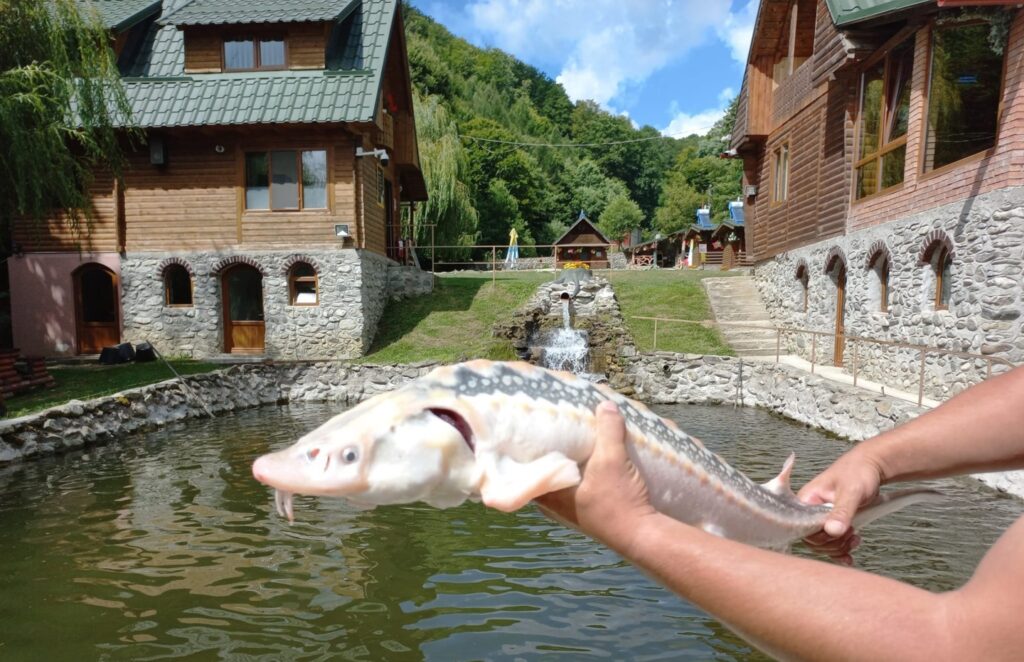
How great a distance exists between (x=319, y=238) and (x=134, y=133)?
6422 millimetres

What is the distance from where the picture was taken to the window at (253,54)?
2014cm

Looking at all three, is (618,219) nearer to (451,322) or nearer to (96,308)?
(451,322)

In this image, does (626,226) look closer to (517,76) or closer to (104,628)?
(517,76)

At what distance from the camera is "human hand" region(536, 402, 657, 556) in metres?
1.48

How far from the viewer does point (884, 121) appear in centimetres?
1412

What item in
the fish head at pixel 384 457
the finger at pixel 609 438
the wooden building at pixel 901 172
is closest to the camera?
the finger at pixel 609 438

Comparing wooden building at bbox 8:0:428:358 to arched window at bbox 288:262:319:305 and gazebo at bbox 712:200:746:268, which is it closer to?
arched window at bbox 288:262:319:305

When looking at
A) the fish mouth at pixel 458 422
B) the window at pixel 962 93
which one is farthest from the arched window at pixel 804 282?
the fish mouth at pixel 458 422

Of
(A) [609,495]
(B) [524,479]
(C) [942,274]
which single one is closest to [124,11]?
(C) [942,274]

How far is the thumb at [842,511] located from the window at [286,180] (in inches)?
774

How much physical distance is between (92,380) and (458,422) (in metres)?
16.8

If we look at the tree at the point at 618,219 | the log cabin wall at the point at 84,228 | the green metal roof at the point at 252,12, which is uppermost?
the green metal roof at the point at 252,12

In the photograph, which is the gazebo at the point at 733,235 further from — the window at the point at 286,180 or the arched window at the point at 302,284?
the arched window at the point at 302,284

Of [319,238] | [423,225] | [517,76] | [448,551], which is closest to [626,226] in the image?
[423,225]
